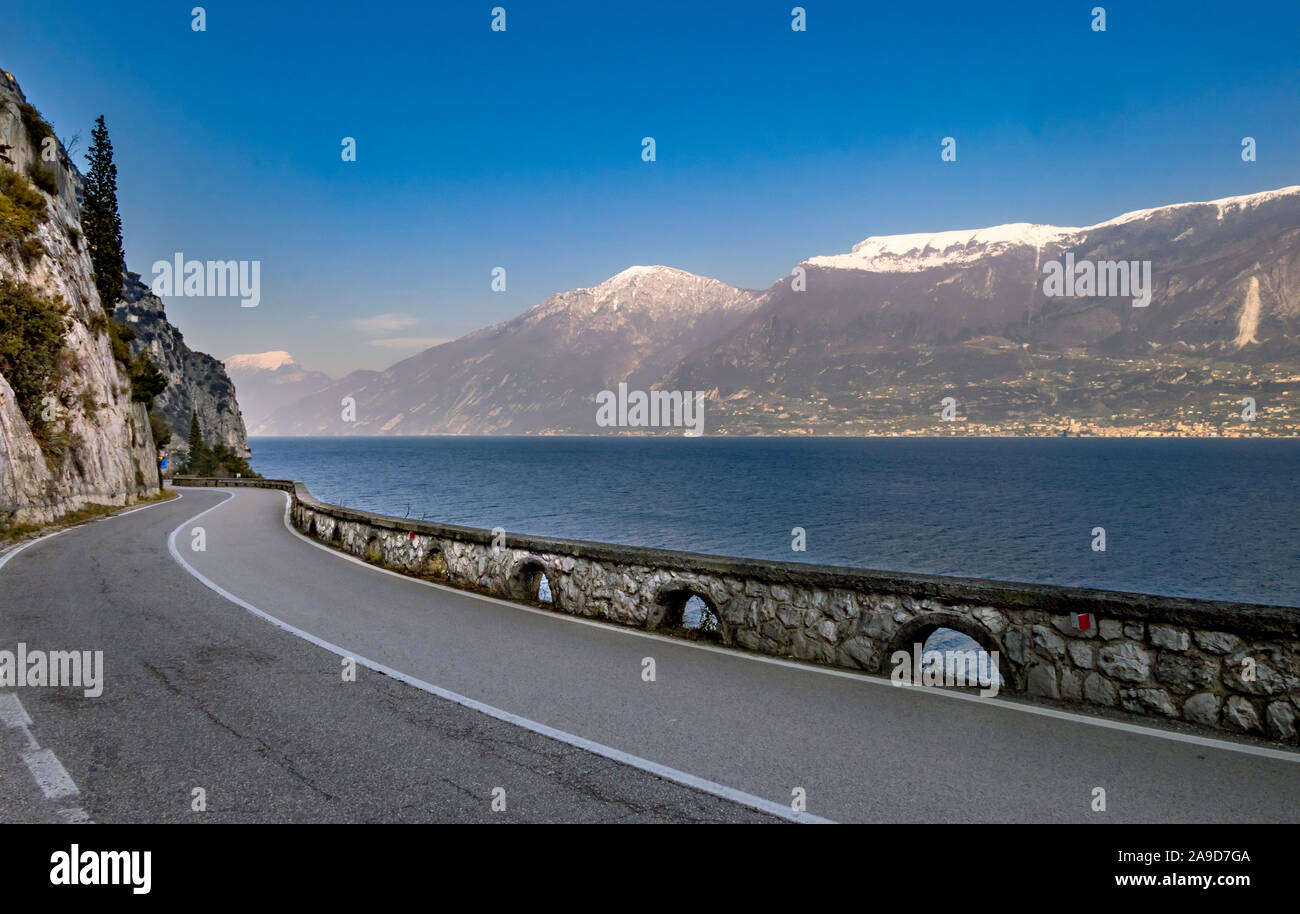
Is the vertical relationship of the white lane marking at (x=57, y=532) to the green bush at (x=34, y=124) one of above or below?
below

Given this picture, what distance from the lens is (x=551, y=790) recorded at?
4191mm

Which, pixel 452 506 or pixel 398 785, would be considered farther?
pixel 452 506

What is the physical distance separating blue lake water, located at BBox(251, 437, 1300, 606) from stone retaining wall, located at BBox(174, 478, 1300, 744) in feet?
86.8

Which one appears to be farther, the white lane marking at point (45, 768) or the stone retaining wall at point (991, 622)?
the stone retaining wall at point (991, 622)

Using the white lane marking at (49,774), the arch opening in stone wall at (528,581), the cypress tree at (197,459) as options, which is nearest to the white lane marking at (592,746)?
the white lane marking at (49,774)

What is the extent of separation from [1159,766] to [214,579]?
13.2 metres

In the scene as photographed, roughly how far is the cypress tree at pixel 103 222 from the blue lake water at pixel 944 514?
22.8 m

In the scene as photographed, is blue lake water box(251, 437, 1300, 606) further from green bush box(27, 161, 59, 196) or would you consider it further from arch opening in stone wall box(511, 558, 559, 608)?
arch opening in stone wall box(511, 558, 559, 608)

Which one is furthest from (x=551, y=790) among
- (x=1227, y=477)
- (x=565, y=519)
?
(x=1227, y=477)

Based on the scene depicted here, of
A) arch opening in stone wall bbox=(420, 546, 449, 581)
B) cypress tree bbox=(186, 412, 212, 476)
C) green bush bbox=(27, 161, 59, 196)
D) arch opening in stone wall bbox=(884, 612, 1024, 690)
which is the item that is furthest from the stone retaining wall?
cypress tree bbox=(186, 412, 212, 476)

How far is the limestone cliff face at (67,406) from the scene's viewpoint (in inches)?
824

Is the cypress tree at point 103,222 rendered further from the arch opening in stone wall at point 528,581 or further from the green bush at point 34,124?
the arch opening in stone wall at point 528,581
